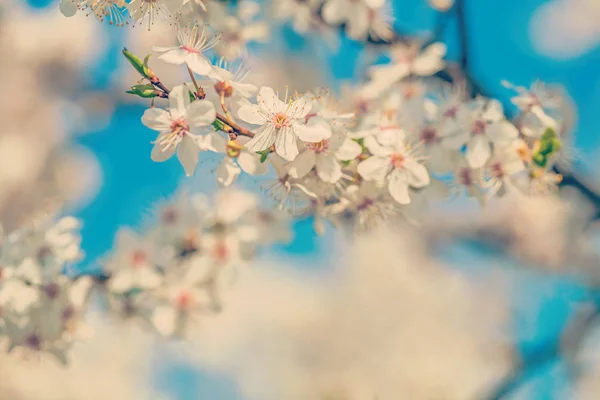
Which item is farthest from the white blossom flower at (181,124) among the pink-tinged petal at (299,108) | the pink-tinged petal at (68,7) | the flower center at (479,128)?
the flower center at (479,128)

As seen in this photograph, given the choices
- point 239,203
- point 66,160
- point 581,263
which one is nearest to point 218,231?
point 239,203

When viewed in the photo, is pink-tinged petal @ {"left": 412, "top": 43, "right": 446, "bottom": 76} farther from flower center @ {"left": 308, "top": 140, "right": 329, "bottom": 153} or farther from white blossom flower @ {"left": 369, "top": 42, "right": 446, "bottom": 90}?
flower center @ {"left": 308, "top": 140, "right": 329, "bottom": 153}

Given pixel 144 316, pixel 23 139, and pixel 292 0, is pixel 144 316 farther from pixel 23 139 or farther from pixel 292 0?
pixel 23 139

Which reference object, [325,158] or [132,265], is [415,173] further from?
[132,265]

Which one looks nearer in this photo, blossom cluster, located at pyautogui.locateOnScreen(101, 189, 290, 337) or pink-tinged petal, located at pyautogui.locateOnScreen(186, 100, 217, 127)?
pink-tinged petal, located at pyautogui.locateOnScreen(186, 100, 217, 127)

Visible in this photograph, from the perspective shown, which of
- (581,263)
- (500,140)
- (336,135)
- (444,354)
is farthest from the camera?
(444,354)

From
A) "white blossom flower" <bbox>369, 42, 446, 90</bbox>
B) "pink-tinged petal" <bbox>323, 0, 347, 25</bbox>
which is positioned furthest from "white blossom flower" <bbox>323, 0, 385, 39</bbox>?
"white blossom flower" <bbox>369, 42, 446, 90</bbox>

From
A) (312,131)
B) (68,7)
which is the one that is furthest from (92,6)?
(312,131)
